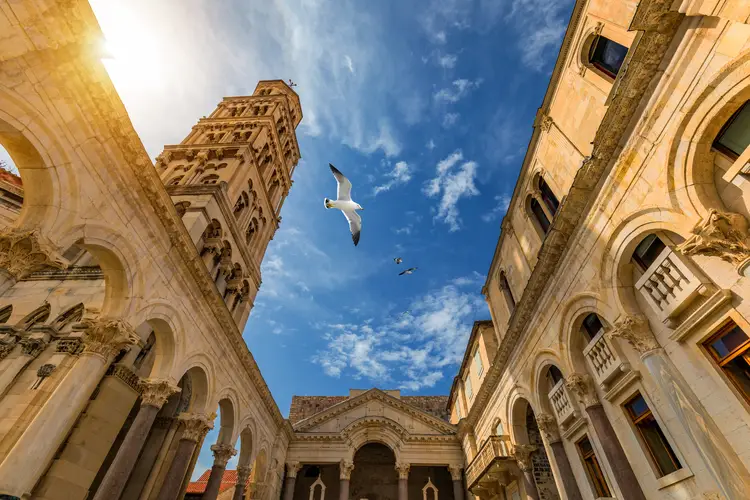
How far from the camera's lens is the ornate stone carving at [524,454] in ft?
49.6

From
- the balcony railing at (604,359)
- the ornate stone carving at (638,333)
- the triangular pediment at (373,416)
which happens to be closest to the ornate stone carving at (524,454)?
the balcony railing at (604,359)

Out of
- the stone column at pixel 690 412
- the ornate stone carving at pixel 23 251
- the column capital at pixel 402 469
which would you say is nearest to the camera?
the stone column at pixel 690 412

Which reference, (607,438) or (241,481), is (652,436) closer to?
(607,438)

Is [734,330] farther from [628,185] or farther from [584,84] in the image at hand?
[584,84]

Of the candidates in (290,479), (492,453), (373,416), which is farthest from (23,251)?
(373,416)

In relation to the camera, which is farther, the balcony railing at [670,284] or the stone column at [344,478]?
the stone column at [344,478]

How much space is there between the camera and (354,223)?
18.6 m

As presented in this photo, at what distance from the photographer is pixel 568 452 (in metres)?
12.2

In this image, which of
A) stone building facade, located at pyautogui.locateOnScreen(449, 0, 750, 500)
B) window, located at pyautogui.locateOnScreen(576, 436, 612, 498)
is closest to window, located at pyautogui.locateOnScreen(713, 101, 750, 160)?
stone building facade, located at pyautogui.locateOnScreen(449, 0, 750, 500)

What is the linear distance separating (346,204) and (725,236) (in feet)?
48.3

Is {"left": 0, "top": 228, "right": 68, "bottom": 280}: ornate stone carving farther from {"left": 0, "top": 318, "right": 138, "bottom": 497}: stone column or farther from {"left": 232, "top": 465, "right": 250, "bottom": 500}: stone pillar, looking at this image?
{"left": 232, "top": 465, "right": 250, "bottom": 500}: stone pillar

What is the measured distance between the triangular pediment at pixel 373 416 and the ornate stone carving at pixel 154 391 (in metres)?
16.1

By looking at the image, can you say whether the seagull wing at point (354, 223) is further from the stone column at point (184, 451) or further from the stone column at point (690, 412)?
the stone column at point (690, 412)

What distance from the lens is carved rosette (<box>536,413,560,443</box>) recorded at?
41.3 ft
